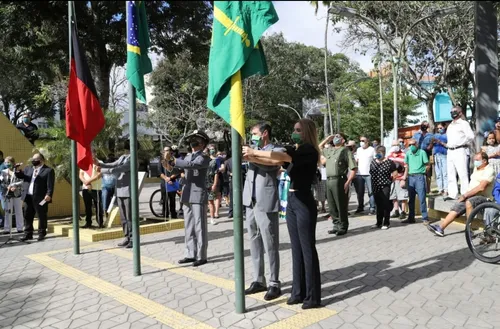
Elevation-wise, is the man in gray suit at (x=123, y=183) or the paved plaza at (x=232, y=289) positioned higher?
the man in gray suit at (x=123, y=183)

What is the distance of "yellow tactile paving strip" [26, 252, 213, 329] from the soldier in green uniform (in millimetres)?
4494

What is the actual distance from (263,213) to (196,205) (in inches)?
72.2

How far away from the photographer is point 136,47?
5.84m

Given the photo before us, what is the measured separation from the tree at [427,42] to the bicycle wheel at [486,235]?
32.0 feet

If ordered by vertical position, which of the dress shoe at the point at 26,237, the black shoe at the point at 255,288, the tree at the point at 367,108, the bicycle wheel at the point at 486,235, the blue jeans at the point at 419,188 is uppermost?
the tree at the point at 367,108

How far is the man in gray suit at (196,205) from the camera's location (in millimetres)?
6453

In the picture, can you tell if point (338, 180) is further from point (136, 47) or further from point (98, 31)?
point (98, 31)

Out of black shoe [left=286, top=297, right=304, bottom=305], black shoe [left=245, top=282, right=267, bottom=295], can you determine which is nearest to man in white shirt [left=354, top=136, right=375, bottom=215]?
black shoe [left=245, top=282, right=267, bottom=295]

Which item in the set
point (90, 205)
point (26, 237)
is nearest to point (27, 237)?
point (26, 237)

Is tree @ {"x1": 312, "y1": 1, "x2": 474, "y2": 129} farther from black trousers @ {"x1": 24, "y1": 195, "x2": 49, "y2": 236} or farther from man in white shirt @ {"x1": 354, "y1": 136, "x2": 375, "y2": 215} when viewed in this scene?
black trousers @ {"x1": 24, "y1": 195, "x2": 49, "y2": 236}

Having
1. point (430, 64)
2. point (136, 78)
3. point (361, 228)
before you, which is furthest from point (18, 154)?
point (430, 64)

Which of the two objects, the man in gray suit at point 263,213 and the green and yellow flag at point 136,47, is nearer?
the man in gray suit at point 263,213

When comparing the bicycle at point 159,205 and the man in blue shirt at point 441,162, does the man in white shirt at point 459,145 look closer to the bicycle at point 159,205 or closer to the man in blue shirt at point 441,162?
the man in blue shirt at point 441,162

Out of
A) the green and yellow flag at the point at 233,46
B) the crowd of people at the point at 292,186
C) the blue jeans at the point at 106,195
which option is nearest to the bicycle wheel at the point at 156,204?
the crowd of people at the point at 292,186
